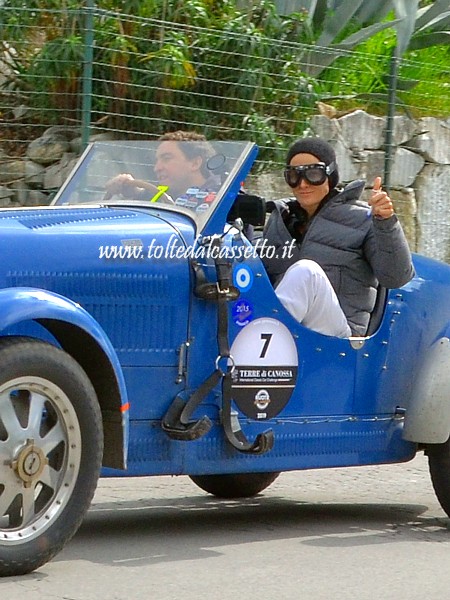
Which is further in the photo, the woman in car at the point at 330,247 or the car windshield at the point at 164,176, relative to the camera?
the woman in car at the point at 330,247

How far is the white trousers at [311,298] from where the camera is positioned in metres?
5.82

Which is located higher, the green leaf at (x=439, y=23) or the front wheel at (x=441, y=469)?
the green leaf at (x=439, y=23)

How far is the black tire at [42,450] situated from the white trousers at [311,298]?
124 cm

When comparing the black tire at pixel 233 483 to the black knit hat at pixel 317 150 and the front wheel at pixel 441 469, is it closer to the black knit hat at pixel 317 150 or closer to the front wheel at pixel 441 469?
the front wheel at pixel 441 469

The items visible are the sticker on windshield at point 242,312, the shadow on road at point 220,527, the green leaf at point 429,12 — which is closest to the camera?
the shadow on road at point 220,527

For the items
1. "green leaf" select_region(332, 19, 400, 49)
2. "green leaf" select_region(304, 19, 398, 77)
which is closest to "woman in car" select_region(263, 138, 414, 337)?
"green leaf" select_region(304, 19, 398, 77)

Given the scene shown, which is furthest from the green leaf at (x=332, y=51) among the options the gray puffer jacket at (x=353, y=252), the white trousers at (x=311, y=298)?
the white trousers at (x=311, y=298)

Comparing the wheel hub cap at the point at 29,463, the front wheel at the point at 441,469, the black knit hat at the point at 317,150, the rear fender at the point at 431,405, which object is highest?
the black knit hat at the point at 317,150

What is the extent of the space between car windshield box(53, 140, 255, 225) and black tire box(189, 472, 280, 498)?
1.61m

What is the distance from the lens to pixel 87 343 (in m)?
4.99

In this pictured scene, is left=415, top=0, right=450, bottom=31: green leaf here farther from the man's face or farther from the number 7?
the number 7

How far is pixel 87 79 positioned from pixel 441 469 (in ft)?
15.5

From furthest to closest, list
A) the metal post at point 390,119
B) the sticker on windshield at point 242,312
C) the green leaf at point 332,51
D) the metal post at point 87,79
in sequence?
the metal post at point 390,119, the green leaf at point 332,51, the metal post at point 87,79, the sticker on windshield at point 242,312

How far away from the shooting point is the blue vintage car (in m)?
4.77
